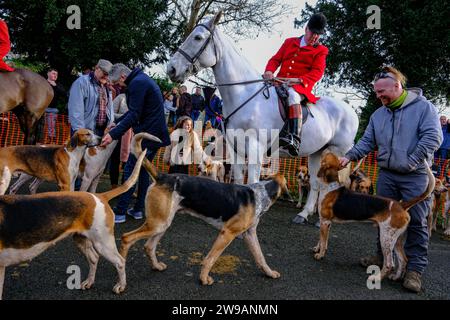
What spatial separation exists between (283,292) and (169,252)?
1483 mm

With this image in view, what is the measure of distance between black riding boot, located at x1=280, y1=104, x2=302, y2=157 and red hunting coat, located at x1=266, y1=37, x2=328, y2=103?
1.57 feet

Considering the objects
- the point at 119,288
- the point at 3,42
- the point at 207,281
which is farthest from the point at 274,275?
the point at 3,42

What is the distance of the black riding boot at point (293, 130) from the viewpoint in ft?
16.8

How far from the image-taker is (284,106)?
5.17 m

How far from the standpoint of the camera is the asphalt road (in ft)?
10.8

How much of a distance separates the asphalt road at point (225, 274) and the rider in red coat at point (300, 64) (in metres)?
1.54

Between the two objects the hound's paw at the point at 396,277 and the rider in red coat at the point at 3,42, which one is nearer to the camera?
the hound's paw at the point at 396,277

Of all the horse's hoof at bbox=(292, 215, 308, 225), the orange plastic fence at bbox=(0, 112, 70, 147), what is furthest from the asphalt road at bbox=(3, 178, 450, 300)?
the orange plastic fence at bbox=(0, 112, 70, 147)

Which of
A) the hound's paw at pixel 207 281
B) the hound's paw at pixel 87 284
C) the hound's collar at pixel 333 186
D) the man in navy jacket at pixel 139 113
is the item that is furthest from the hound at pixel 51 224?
the hound's collar at pixel 333 186

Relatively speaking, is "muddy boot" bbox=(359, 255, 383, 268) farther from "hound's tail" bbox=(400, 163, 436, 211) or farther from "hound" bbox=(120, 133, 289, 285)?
"hound" bbox=(120, 133, 289, 285)

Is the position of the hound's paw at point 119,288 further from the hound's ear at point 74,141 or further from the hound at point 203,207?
the hound's ear at point 74,141

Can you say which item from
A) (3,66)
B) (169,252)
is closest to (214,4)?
(3,66)

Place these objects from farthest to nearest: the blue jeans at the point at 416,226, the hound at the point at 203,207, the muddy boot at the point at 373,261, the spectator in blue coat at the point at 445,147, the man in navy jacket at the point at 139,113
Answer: the spectator in blue coat at the point at 445,147 → the man in navy jacket at the point at 139,113 → the muddy boot at the point at 373,261 → the blue jeans at the point at 416,226 → the hound at the point at 203,207

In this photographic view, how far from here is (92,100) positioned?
5.79 meters
